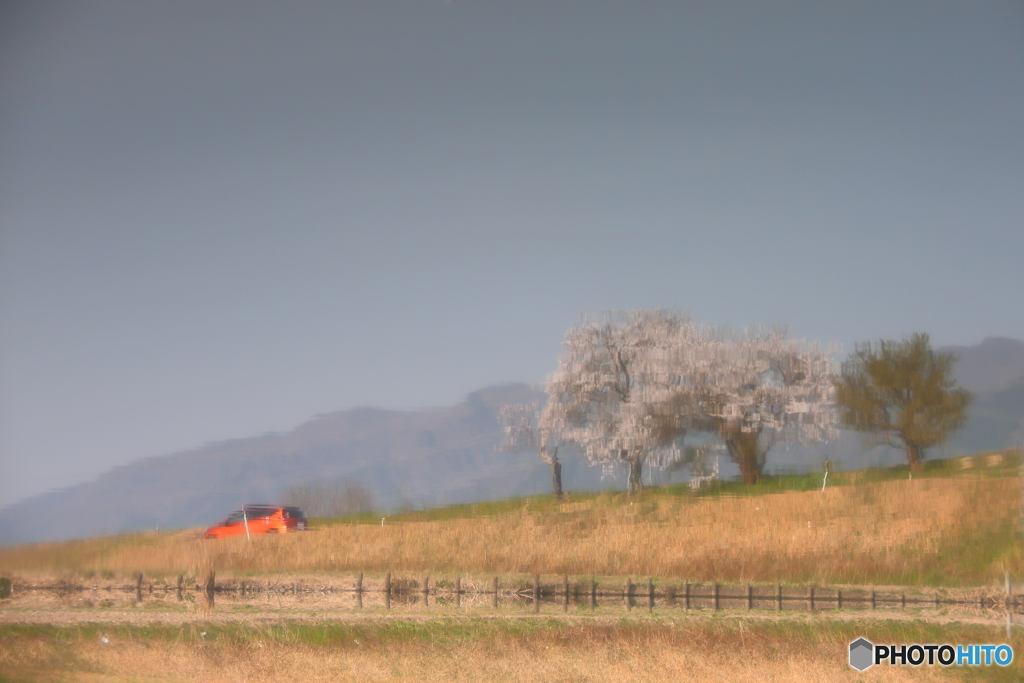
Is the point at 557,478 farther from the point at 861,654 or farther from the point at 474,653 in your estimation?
the point at 861,654

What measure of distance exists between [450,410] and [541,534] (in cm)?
118

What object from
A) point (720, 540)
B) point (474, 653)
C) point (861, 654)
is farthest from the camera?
point (720, 540)

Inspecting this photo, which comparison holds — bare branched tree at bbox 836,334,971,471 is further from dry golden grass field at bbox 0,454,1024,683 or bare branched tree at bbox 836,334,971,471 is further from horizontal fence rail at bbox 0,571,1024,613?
horizontal fence rail at bbox 0,571,1024,613

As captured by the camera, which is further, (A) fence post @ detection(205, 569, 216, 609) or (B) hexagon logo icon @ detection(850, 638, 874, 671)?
(A) fence post @ detection(205, 569, 216, 609)

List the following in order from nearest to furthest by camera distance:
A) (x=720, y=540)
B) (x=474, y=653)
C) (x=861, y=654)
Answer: (x=861, y=654), (x=474, y=653), (x=720, y=540)

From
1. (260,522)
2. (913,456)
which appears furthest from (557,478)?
(913,456)

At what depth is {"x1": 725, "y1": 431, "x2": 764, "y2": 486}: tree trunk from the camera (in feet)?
18.3

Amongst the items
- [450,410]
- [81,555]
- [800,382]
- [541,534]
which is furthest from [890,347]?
[81,555]

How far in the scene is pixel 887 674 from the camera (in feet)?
17.4

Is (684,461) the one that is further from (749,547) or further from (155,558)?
(155,558)

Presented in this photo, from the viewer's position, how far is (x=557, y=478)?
562cm

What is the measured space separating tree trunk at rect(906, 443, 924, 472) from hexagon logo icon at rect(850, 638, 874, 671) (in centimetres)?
133

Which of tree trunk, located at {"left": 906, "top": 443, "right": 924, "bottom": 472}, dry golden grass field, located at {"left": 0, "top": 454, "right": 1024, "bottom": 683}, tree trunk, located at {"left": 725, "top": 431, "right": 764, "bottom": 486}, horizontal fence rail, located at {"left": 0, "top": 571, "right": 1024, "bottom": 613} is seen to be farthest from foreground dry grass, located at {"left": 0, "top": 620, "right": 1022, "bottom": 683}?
tree trunk, located at {"left": 906, "top": 443, "right": 924, "bottom": 472}

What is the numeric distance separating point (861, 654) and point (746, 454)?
159 centimetres
